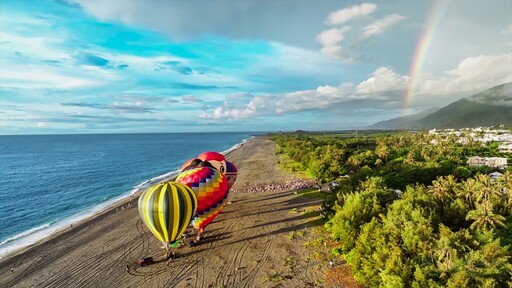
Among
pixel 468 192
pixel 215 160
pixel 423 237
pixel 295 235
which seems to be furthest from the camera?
pixel 215 160

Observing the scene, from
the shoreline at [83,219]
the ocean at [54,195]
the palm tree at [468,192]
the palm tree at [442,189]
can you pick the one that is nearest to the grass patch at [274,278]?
the palm tree at [442,189]

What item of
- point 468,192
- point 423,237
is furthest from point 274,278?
point 468,192

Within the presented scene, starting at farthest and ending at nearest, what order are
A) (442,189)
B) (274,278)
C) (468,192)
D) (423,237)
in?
(442,189) < (468,192) < (274,278) < (423,237)

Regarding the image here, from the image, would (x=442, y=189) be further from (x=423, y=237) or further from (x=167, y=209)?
(x=167, y=209)

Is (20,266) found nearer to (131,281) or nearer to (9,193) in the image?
(131,281)

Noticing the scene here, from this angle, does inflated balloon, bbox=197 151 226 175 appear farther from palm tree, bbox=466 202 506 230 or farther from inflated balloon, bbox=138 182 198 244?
palm tree, bbox=466 202 506 230

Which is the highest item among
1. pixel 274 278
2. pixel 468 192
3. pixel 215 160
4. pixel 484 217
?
pixel 215 160

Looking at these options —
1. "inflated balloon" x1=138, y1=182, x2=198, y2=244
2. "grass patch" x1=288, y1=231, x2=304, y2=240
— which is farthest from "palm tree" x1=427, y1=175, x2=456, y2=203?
"inflated balloon" x1=138, y1=182, x2=198, y2=244

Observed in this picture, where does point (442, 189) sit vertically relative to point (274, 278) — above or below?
above
